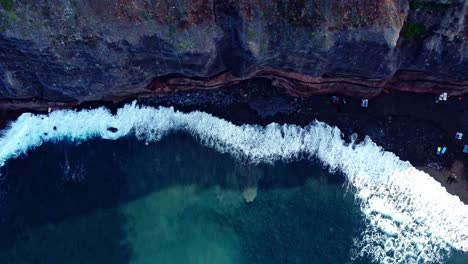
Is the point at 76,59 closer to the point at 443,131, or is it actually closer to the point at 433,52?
the point at 433,52

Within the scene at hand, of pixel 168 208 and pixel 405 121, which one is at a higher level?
pixel 405 121

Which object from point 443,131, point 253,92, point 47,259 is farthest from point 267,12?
point 47,259

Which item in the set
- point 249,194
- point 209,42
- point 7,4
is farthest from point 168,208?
point 7,4

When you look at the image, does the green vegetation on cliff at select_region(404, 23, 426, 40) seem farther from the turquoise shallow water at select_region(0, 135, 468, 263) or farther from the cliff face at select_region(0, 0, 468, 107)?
the turquoise shallow water at select_region(0, 135, 468, 263)

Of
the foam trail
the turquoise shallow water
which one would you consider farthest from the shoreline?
the turquoise shallow water

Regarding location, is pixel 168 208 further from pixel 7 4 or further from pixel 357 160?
pixel 7 4
